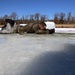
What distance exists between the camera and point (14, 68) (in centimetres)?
320

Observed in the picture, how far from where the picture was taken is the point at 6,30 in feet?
41.8

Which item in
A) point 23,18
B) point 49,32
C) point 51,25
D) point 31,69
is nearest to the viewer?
point 31,69

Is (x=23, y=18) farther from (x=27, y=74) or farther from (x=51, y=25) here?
(x=27, y=74)

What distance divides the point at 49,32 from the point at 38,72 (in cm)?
880

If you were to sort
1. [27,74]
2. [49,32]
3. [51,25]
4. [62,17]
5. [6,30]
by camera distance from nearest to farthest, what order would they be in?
[27,74] → [49,32] → [6,30] → [51,25] → [62,17]

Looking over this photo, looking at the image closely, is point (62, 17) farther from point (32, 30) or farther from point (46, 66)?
point (46, 66)

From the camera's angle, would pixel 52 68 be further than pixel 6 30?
No

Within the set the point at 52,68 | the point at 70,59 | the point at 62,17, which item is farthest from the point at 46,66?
the point at 62,17

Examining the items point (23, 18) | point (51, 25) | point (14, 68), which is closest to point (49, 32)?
point (51, 25)

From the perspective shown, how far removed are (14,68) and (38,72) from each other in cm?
45

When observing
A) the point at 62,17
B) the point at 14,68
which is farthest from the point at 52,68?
the point at 62,17

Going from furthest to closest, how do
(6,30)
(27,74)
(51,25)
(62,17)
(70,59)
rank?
(62,17)
(51,25)
(6,30)
(70,59)
(27,74)

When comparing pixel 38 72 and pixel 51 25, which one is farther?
pixel 51 25

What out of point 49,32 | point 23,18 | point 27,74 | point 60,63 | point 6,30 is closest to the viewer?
point 27,74
